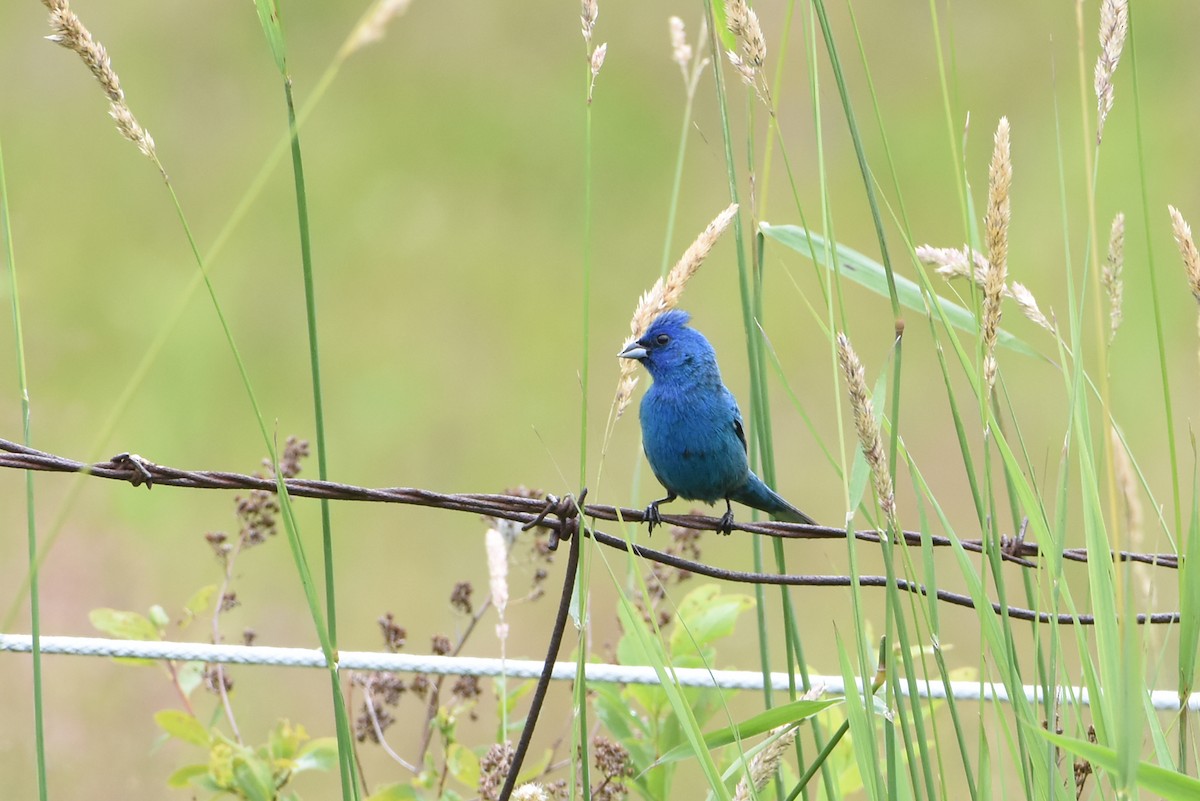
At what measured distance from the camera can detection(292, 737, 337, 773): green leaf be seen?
7.65 ft

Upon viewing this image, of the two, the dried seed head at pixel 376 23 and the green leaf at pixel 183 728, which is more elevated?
the dried seed head at pixel 376 23

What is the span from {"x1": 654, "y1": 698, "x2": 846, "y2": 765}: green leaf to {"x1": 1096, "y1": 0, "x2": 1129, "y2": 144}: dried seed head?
2.56 ft

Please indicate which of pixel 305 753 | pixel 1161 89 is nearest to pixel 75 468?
pixel 305 753

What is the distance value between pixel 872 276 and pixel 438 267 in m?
6.41

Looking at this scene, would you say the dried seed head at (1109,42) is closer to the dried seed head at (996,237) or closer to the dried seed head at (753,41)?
the dried seed head at (996,237)

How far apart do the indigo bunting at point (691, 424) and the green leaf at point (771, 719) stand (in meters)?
1.66

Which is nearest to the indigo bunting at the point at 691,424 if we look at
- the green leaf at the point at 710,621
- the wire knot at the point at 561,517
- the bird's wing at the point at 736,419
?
the bird's wing at the point at 736,419

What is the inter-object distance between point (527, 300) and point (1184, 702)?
655cm

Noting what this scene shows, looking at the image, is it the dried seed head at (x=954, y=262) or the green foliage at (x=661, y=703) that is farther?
the green foliage at (x=661, y=703)

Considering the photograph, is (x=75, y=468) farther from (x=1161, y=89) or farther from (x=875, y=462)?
(x=1161, y=89)

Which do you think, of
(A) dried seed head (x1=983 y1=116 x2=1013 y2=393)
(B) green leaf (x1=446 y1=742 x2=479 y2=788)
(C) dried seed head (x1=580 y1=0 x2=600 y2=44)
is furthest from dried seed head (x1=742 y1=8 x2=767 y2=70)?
(B) green leaf (x1=446 y1=742 x2=479 y2=788)

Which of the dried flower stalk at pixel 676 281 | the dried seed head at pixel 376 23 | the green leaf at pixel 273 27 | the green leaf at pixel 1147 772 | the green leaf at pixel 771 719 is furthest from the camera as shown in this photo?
the dried flower stalk at pixel 676 281

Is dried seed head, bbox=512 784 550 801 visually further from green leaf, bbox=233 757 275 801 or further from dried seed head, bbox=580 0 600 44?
dried seed head, bbox=580 0 600 44

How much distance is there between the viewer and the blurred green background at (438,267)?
603 cm
